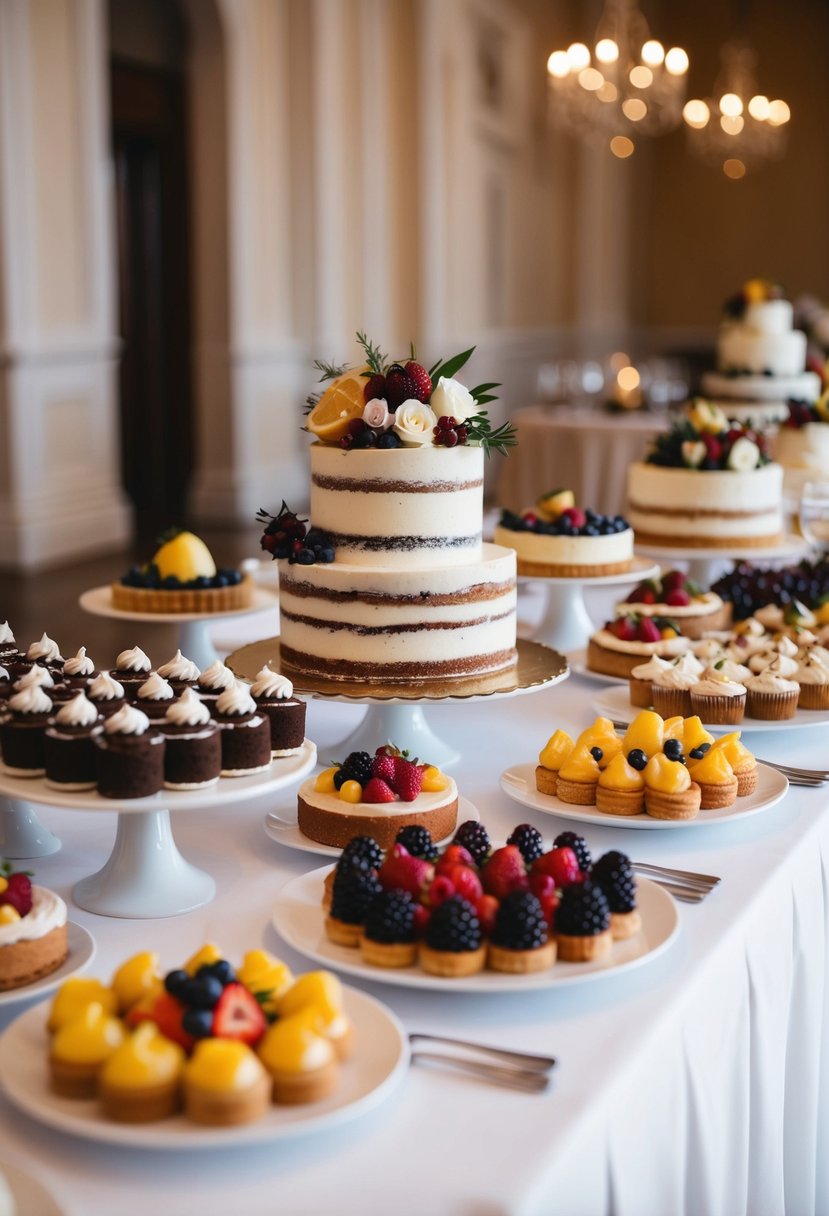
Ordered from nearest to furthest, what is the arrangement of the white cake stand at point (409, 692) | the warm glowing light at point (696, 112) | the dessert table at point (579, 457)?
the white cake stand at point (409, 692)
the dessert table at point (579, 457)
the warm glowing light at point (696, 112)

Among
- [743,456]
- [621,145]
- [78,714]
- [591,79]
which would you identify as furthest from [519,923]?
[621,145]

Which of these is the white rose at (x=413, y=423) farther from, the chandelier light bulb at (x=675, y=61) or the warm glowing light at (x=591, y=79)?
the warm glowing light at (x=591, y=79)

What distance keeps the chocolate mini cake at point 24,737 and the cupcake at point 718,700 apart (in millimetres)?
1159

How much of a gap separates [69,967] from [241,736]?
35 centimetres

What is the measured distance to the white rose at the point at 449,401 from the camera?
89.1 inches

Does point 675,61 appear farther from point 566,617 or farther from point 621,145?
point 566,617

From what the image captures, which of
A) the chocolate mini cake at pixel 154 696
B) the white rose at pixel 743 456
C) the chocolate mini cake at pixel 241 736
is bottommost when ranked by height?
the chocolate mini cake at pixel 241 736

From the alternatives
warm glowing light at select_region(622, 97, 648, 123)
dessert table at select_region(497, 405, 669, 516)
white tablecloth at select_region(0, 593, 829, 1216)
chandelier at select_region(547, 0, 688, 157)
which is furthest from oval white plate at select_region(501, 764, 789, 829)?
warm glowing light at select_region(622, 97, 648, 123)

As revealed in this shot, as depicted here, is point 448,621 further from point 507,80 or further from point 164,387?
point 507,80

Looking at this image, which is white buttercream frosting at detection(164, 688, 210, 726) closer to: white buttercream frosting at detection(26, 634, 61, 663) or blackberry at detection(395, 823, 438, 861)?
blackberry at detection(395, 823, 438, 861)

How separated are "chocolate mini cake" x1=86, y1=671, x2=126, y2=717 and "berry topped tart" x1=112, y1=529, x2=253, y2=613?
1249 mm

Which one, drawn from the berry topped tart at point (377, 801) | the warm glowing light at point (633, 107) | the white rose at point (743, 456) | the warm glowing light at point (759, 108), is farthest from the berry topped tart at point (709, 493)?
the warm glowing light at point (759, 108)

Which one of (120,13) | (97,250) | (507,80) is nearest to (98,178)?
(97,250)

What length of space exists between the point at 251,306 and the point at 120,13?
2.23m
